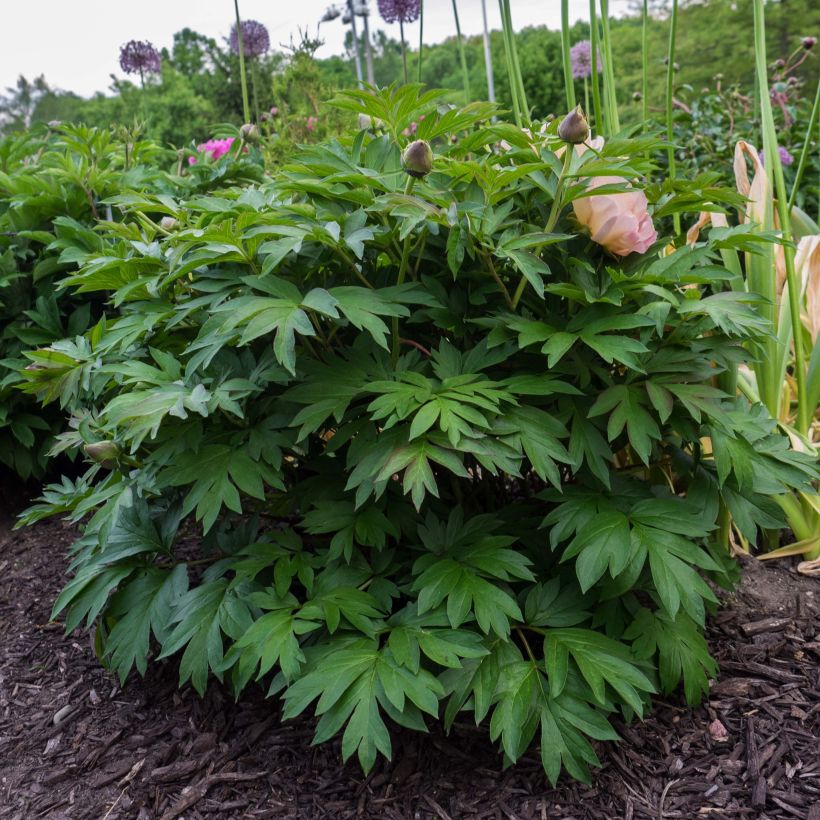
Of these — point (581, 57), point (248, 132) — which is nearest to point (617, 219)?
point (248, 132)

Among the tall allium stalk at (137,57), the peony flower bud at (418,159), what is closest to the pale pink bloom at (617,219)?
the peony flower bud at (418,159)

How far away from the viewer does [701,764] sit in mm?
1497

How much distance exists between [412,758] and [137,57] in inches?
135

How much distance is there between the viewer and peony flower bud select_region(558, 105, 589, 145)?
4.22 feet

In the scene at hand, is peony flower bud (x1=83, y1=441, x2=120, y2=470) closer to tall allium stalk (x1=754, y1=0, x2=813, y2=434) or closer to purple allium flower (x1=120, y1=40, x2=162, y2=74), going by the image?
tall allium stalk (x1=754, y1=0, x2=813, y2=434)

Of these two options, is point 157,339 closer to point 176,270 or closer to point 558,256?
point 176,270

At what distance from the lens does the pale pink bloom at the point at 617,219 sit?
4.55 feet

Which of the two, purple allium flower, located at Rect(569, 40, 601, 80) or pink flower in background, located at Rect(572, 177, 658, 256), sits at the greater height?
purple allium flower, located at Rect(569, 40, 601, 80)

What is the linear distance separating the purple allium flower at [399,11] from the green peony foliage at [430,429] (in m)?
2.17

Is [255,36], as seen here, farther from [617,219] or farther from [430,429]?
[430,429]

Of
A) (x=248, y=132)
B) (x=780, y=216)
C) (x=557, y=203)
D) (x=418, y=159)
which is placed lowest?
(x=780, y=216)

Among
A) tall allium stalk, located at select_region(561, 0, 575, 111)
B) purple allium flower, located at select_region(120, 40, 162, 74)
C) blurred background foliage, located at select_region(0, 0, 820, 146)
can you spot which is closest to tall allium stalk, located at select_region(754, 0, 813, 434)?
tall allium stalk, located at select_region(561, 0, 575, 111)

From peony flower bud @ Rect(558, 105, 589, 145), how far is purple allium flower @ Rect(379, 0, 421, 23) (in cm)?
242

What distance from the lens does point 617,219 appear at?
1.39 meters
